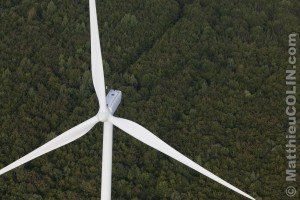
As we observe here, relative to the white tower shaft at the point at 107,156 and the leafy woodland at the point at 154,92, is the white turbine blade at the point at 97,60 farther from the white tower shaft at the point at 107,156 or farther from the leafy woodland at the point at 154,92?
→ the leafy woodland at the point at 154,92

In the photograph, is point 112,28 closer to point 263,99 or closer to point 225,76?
point 225,76

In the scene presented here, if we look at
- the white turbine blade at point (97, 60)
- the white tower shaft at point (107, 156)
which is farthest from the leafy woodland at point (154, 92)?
the white turbine blade at point (97, 60)

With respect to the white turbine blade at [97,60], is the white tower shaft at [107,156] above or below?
below

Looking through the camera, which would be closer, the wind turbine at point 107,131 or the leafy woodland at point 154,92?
the wind turbine at point 107,131

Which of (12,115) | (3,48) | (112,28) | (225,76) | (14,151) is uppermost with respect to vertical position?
(112,28)

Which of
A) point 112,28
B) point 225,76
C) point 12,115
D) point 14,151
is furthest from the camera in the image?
point 112,28

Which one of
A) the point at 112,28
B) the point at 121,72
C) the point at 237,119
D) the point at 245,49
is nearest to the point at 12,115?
the point at 121,72

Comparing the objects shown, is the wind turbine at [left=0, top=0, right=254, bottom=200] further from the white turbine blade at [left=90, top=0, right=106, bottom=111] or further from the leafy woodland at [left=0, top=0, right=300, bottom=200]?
the leafy woodland at [left=0, top=0, right=300, bottom=200]

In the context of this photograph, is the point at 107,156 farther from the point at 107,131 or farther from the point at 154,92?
the point at 154,92
